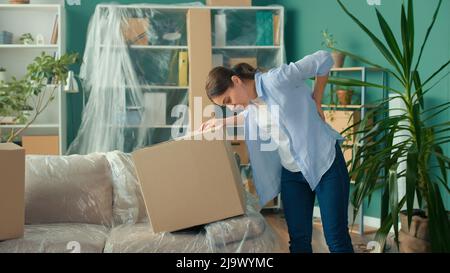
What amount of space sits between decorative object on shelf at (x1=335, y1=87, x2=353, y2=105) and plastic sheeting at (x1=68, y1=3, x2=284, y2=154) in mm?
635

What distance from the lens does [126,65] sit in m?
4.16

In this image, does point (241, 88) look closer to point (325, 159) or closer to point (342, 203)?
point (325, 159)

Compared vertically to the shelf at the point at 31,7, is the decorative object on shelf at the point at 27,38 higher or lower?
lower

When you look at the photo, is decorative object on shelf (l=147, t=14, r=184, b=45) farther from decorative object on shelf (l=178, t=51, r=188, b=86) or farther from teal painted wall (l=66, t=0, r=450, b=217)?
teal painted wall (l=66, t=0, r=450, b=217)

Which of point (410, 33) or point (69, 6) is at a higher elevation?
point (69, 6)

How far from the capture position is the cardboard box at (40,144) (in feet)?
13.8

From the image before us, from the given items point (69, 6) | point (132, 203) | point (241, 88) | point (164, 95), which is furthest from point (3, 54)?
point (241, 88)

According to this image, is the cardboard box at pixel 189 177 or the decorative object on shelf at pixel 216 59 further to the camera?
the decorative object on shelf at pixel 216 59

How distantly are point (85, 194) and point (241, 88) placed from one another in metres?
0.85

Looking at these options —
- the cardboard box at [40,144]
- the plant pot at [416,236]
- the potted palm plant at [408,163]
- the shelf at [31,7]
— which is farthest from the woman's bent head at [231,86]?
the shelf at [31,7]

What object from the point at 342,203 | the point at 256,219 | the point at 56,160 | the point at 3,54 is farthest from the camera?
the point at 3,54

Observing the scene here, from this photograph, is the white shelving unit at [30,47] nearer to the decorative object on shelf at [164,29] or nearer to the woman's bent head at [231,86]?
the decorative object on shelf at [164,29]

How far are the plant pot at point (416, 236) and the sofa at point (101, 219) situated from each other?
697mm

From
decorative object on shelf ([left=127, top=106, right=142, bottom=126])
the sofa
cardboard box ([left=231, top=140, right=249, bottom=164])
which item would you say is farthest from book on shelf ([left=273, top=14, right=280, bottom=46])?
the sofa
